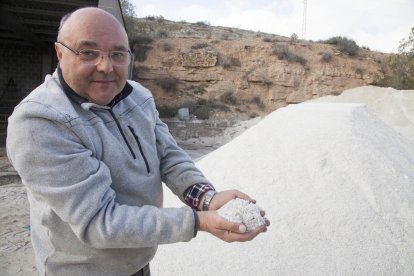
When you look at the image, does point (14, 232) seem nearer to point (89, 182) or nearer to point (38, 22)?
point (89, 182)

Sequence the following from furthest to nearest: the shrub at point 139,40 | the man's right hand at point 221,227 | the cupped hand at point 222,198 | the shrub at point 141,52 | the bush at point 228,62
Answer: the shrub at point 139,40
the bush at point 228,62
the shrub at point 141,52
the cupped hand at point 222,198
the man's right hand at point 221,227

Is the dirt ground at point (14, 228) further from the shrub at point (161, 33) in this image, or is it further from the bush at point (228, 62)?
the shrub at point (161, 33)

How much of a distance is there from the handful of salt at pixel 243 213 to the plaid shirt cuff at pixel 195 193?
6.5 inches

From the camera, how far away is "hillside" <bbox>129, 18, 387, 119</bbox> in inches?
646

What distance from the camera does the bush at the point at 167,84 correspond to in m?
16.4

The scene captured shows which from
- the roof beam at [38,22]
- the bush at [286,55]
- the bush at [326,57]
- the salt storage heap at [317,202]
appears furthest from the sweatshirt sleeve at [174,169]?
the bush at [326,57]

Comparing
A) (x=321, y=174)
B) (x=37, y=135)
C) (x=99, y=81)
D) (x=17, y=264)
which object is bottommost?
(x=17, y=264)

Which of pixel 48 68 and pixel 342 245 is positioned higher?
pixel 48 68

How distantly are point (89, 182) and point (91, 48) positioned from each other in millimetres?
392

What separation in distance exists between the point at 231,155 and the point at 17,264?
2534 mm

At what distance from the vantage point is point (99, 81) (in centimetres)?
108

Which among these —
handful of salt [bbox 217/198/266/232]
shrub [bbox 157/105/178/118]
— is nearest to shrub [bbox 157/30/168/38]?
shrub [bbox 157/105/178/118]

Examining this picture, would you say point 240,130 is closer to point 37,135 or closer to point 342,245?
point 342,245

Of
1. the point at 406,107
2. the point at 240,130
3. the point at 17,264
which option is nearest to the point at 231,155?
the point at 17,264
